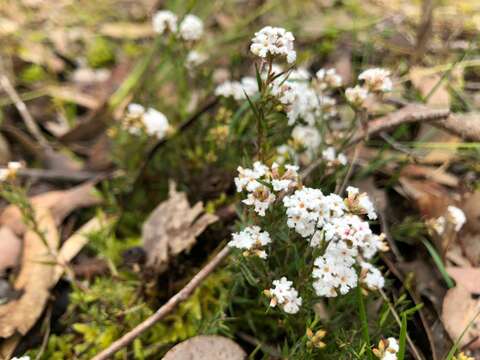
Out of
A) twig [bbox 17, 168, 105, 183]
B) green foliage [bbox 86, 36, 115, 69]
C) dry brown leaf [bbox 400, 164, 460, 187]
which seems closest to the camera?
dry brown leaf [bbox 400, 164, 460, 187]

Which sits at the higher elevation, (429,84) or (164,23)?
(164,23)

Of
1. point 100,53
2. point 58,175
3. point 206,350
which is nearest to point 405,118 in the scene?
point 206,350

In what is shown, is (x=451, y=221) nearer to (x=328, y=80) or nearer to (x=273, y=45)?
(x=328, y=80)

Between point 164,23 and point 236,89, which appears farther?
point 164,23

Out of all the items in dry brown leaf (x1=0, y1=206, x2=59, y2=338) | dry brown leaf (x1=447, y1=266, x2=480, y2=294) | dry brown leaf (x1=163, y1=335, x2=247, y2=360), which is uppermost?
dry brown leaf (x1=0, y1=206, x2=59, y2=338)

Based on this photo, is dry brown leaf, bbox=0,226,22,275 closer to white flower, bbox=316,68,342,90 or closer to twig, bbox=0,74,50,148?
twig, bbox=0,74,50,148

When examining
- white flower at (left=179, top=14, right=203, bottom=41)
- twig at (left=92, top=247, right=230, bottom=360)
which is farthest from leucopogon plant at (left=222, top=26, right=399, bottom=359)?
white flower at (left=179, top=14, right=203, bottom=41)
